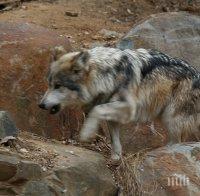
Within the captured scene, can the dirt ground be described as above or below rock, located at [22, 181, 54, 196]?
below

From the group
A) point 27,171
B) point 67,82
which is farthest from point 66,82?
point 27,171

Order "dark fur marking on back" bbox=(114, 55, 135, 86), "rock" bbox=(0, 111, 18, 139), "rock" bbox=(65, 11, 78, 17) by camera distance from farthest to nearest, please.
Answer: "rock" bbox=(65, 11, 78, 17)
"dark fur marking on back" bbox=(114, 55, 135, 86)
"rock" bbox=(0, 111, 18, 139)

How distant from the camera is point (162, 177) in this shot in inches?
279

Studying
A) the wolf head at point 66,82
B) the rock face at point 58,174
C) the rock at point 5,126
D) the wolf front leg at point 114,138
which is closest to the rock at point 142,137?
the wolf front leg at point 114,138

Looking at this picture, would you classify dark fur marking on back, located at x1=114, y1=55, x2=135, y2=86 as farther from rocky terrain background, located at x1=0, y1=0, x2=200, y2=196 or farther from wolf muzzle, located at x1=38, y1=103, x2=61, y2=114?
rocky terrain background, located at x1=0, y1=0, x2=200, y2=196

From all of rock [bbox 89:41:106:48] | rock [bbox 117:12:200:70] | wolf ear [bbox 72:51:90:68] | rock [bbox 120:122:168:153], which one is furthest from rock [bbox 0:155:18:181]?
rock [bbox 89:41:106:48]

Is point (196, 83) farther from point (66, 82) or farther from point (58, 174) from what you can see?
point (58, 174)

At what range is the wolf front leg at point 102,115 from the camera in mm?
7132

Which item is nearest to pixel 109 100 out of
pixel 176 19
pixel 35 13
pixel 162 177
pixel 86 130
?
pixel 86 130

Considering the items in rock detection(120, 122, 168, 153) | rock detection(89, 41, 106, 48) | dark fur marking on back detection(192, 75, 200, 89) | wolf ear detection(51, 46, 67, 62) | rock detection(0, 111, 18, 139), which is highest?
wolf ear detection(51, 46, 67, 62)

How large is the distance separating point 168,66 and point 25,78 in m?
1.59

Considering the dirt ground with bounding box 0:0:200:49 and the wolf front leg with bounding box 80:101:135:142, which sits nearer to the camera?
the wolf front leg with bounding box 80:101:135:142

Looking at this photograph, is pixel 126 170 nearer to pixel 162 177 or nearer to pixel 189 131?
pixel 162 177

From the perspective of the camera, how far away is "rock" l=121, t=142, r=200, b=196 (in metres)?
7.03
